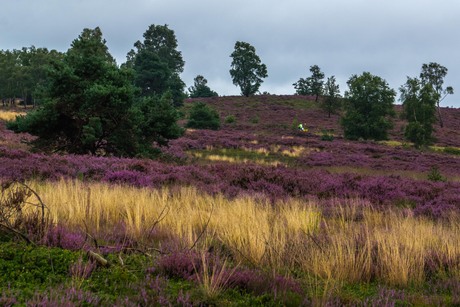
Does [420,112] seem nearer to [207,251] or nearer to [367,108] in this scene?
[367,108]

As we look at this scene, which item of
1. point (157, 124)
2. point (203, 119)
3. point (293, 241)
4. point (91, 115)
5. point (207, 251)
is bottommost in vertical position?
point (293, 241)

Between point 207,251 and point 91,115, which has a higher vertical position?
point 91,115

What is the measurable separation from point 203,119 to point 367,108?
2200 cm

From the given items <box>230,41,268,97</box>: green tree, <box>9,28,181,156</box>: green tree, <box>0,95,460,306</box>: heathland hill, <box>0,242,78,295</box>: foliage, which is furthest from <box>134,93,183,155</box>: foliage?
<box>230,41,268,97</box>: green tree

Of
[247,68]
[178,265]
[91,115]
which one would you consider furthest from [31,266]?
[247,68]

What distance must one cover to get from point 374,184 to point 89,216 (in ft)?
31.0

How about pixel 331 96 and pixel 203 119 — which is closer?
pixel 203 119

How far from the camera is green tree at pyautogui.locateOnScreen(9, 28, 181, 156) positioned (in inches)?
604

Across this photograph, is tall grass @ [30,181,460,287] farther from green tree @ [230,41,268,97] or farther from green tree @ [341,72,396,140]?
green tree @ [230,41,268,97]

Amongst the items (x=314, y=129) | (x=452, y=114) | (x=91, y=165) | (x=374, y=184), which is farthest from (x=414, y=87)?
(x=91, y=165)

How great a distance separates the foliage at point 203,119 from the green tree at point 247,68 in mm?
45984

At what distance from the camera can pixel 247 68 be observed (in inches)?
3575

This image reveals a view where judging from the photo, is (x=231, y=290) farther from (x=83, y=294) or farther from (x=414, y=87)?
(x=414, y=87)

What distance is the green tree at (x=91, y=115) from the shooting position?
1534 centimetres
